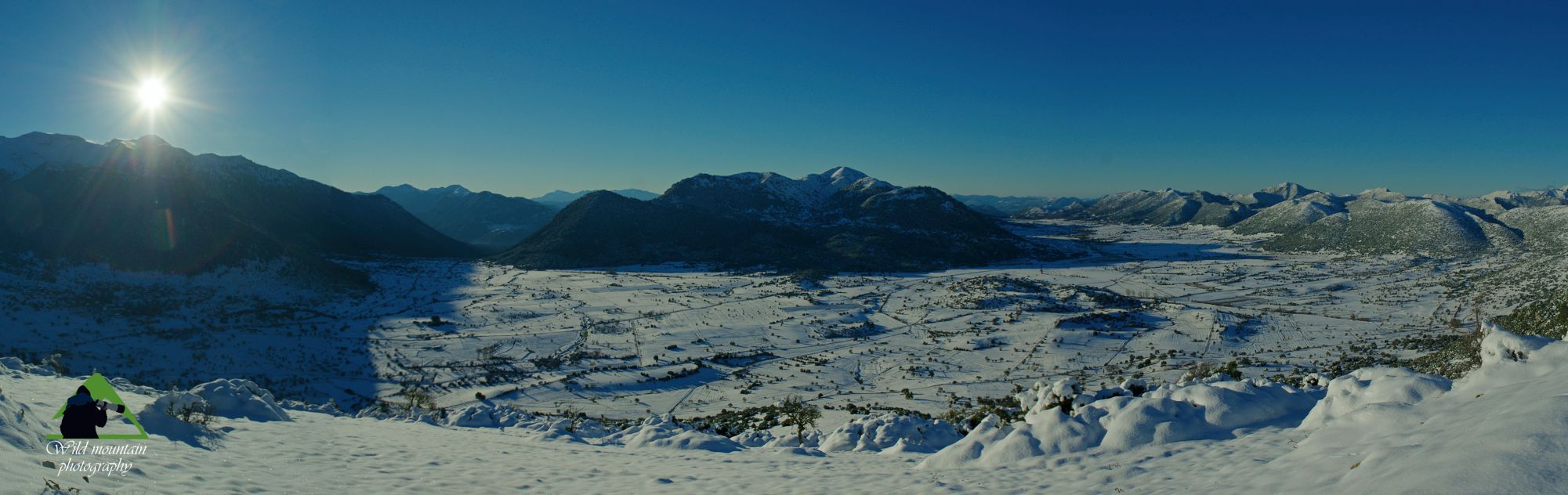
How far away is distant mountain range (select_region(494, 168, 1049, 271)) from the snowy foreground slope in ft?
275

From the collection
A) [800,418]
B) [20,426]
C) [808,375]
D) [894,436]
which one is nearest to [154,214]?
[808,375]

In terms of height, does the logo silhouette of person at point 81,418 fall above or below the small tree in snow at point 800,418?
above

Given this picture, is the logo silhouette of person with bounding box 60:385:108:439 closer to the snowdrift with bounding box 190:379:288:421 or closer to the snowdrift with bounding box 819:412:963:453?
the snowdrift with bounding box 190:379:288:421

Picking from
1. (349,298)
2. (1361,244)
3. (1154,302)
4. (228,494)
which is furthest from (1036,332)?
(1361,244)

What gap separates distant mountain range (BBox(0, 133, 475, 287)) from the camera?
2415 inches

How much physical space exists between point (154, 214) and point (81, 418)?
83910 mm

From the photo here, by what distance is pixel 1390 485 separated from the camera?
6.38 m

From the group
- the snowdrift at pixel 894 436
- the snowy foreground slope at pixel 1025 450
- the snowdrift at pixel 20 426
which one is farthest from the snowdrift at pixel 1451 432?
the snowdrift at pixel 20 426

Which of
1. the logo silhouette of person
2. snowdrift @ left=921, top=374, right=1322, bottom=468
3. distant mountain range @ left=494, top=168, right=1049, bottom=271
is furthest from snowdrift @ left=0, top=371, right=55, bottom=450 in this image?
distant mountain range @ left=494, top=168, right=1049, bottom=271

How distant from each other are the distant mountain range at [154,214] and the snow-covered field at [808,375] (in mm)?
5891

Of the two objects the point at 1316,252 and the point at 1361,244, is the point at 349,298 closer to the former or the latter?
the point at 1316,252

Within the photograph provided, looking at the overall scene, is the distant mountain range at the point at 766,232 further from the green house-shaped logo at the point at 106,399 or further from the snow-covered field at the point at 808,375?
the green house-shaped logo at the point at 106,399

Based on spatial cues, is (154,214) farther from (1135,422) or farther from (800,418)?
(1135,422)

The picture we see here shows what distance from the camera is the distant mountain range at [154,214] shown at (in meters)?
61.3
